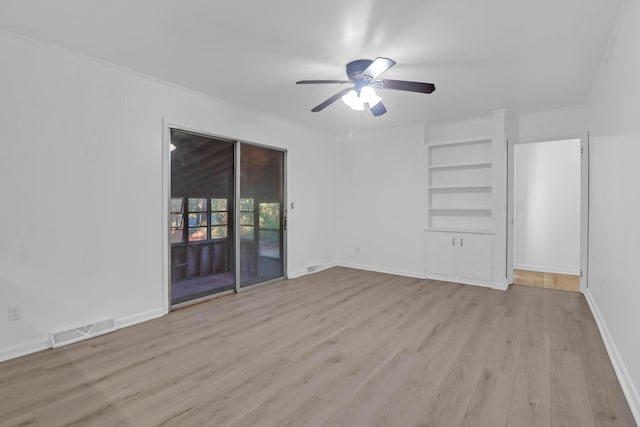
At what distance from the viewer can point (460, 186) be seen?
4758 mm

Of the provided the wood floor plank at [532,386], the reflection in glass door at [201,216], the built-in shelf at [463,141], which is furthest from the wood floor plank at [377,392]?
the built-in shelf at [463,141]

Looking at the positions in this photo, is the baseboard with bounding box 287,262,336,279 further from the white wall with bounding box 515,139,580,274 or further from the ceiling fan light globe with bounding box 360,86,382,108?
the white wall with bounding box 515,139,580,274

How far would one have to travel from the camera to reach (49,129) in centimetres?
263

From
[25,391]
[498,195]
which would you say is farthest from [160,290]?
[498,195]

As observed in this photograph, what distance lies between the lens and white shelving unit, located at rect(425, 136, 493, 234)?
15.5 ft

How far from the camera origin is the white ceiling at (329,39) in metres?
2.12

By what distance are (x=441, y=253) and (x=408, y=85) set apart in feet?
10.2

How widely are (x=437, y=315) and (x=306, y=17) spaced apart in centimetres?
308

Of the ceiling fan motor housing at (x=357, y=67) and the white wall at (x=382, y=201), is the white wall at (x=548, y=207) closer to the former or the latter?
the white wall at (x=382, y=201)

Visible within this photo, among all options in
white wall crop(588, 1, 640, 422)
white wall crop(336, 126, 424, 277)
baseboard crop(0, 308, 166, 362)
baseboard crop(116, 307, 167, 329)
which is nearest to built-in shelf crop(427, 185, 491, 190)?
white wall crop(336, 126, 424, 277)

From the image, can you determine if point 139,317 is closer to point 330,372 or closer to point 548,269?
point 330,372

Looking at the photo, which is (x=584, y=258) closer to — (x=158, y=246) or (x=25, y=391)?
(x=158, y=246)

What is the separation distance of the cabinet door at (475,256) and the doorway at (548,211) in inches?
36.3

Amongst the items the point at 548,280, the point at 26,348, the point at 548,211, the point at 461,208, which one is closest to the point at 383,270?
the point at 461,208
